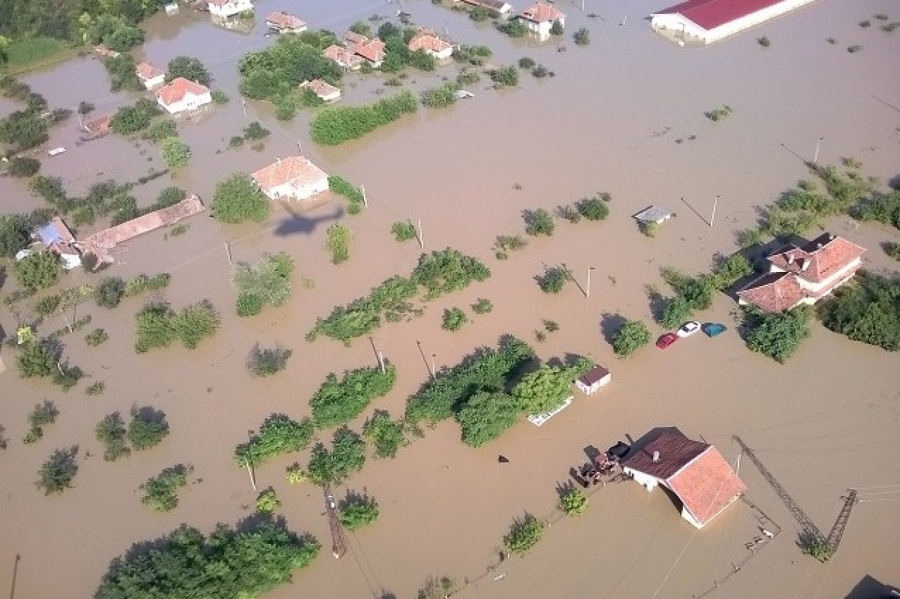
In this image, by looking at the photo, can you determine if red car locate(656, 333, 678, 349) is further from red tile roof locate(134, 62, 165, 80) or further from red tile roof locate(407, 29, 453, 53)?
red tile roof locate(134, 62, 165, 80)

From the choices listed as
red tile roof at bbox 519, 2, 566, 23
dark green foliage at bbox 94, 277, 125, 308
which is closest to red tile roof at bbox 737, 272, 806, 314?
dark green foliage at bbox 94, 277, 125, 308

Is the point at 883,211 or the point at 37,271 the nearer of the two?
the point at 37,271

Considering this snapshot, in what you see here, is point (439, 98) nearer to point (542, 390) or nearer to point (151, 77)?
point (151, 77)

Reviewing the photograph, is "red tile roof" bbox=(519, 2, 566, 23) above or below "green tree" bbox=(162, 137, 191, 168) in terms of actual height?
above

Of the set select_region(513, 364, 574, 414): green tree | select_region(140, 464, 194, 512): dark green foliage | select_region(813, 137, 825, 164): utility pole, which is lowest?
select_region(140, 464, 194, 512): dark green foliage

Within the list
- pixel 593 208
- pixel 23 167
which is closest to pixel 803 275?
pixel 593 208

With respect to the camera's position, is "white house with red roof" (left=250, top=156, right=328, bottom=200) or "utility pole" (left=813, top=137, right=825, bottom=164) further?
"utility pole" (left=813, top=137, right=825, bottom=164)

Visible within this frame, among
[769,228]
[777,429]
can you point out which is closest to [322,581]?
[777,429]

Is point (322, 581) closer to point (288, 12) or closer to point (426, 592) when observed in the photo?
point (426, 592)

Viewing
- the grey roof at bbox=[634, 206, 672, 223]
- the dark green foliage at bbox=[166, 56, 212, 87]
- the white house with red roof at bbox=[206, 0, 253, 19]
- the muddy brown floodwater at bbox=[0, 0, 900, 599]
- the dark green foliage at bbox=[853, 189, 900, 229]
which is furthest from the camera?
the white house with red roof at bbox=[206, 0, 253, 19]
